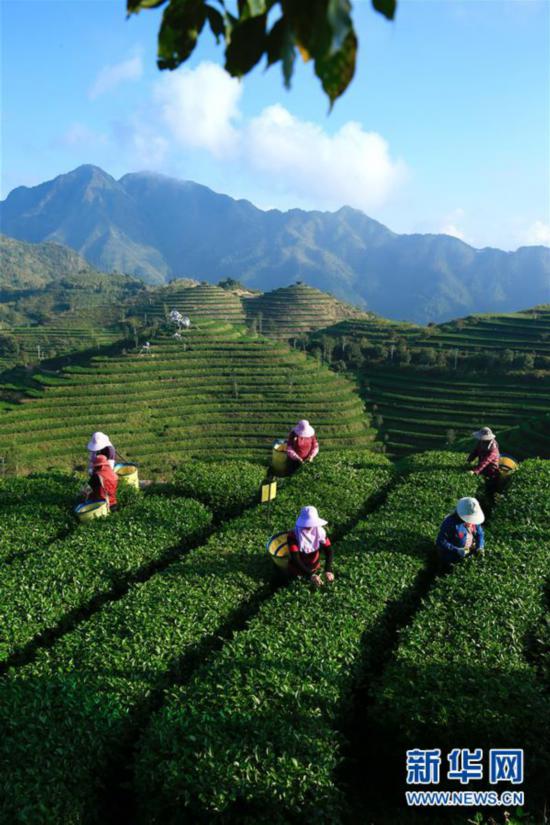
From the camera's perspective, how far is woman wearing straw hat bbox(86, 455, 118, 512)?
462 inches

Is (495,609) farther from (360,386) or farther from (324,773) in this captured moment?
(360,386)

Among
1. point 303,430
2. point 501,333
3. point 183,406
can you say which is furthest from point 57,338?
point 303,430

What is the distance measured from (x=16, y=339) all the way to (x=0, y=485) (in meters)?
101

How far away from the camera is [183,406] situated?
203 feet

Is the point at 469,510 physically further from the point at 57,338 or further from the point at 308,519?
the point at 57,338

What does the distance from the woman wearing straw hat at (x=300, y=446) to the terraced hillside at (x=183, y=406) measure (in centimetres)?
3765

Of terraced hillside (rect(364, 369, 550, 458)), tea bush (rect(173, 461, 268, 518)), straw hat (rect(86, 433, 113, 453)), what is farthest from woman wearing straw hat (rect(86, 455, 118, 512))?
terraced hillside (rect(364, 369, 550, 458))

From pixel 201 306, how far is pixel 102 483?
10961cm

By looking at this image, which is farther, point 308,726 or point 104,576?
point 104,576

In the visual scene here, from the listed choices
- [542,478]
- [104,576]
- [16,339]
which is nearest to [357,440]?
[542,478]

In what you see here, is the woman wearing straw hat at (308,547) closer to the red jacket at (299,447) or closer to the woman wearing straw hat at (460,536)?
the woman wearing straw hat at (460,536)

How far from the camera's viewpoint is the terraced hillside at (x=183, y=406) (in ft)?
176

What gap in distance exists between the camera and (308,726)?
5789 mm

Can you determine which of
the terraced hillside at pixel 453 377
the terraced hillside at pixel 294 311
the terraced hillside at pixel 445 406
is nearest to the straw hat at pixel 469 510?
the terraced hillside at pixel 453 377
